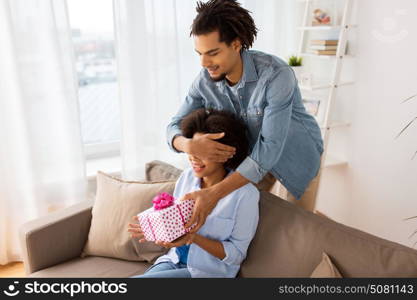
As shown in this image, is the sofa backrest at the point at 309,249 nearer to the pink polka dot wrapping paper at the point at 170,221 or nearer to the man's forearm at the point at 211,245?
the man's forearm at the point at 211,245

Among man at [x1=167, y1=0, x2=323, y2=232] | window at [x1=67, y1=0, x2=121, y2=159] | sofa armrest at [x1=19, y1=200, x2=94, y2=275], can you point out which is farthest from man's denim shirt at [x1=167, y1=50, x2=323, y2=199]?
window at [x1=67, y1=0, x2=121, y2=159]

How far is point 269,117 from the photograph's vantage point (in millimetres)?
1383

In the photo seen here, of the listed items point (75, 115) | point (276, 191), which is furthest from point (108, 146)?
point (276, 191)

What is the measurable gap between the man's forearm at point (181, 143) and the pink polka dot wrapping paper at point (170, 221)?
0.68ft

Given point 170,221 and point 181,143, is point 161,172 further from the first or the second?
point 170,221

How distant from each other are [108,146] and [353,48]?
5.99 feet

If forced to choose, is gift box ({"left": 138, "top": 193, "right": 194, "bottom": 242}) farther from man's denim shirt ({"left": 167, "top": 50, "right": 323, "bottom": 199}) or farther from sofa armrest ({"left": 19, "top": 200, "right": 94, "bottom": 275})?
sofa armrest ({"left": 19, "top": 200, "right": 94, "bottom": 275})

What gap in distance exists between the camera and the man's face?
1318 millimetres

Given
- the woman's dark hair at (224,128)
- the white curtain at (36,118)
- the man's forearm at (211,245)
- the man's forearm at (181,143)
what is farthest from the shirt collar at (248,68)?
the white curtain at (36,118)

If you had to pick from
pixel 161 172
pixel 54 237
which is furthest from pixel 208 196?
pixel 54 237

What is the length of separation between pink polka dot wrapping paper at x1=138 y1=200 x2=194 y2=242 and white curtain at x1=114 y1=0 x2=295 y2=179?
1.36 m

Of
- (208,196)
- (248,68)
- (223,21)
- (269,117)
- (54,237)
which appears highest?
(223,21)

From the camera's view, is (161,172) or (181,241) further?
(161,172)

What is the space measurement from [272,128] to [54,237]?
43.1 inches
